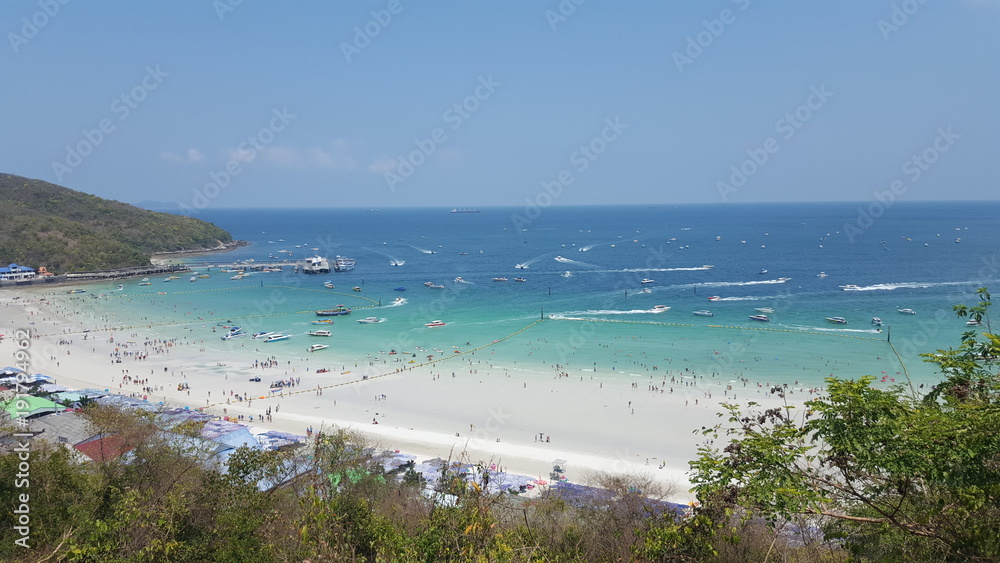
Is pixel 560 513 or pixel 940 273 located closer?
pixel 560 513

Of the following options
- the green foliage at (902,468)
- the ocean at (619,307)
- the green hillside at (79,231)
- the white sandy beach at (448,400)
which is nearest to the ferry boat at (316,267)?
the ocean at (619,307)

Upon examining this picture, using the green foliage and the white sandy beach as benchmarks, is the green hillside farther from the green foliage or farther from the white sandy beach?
the green foliage

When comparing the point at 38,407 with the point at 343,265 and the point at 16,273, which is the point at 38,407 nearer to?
the point at 16,273

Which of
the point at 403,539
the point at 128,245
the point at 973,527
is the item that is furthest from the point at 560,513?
the point at 128,245

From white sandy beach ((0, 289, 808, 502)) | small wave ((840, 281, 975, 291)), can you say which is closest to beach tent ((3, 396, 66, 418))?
white sandy beach ((0, 289, 808, 502))

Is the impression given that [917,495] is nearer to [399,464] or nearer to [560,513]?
[560,513]

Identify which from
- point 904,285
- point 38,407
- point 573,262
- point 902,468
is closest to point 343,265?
point 573,262

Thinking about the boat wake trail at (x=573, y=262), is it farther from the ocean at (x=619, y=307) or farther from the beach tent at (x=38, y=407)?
the beach tent at (x=38, y=407)
